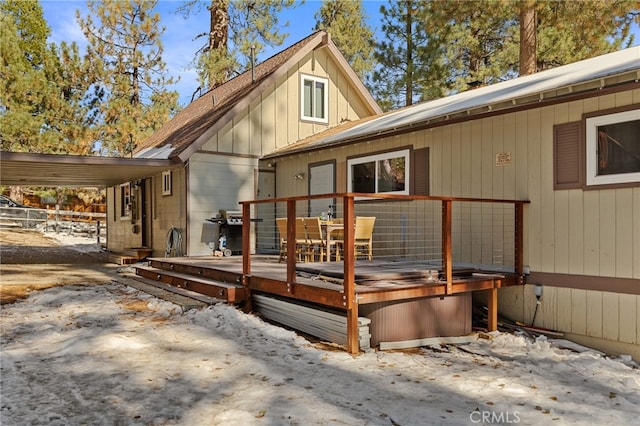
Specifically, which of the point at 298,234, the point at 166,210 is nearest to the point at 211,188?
the point at 166,210

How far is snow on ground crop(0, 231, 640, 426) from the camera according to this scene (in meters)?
3.23

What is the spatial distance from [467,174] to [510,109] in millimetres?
1170

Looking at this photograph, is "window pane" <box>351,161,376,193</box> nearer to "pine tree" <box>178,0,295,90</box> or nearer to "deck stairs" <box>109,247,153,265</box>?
"deck stairs" <box>109,247,153,265</box>

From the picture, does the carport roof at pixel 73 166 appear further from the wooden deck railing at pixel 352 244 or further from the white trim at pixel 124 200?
the wooden deck railing at pixel 352 244

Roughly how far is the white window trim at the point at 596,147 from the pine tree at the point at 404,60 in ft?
42.5

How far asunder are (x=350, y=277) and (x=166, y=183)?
7.75 m

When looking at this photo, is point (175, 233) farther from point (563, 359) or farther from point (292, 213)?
point (563, 359)

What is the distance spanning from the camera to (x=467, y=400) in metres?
3.61

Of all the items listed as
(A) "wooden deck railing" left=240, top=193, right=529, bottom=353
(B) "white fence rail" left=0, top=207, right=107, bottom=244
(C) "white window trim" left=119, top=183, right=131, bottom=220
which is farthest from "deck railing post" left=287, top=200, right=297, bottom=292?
(B) "white fence rail" left=0, top=207, right=107, bottom=244

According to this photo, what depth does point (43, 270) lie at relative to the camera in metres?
10.0

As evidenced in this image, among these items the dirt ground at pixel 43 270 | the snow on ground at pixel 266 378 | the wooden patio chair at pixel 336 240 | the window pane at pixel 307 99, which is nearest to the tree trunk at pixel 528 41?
the window pane at pixel 307 99

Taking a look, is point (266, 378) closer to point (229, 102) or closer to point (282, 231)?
point (282, 231)

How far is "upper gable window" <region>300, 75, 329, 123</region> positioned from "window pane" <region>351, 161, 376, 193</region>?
356cm

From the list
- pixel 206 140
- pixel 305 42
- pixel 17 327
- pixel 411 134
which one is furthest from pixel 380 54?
pixel 17 327
